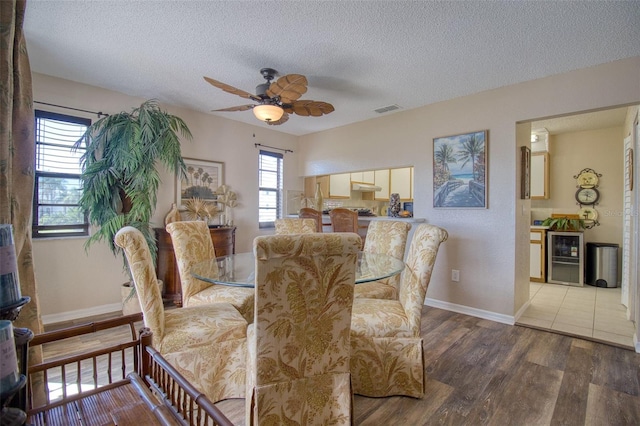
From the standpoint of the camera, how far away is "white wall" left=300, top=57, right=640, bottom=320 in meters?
2.68

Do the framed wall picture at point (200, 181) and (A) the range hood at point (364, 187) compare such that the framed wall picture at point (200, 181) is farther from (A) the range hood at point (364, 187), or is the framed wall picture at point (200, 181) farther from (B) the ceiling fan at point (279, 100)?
(A) the range hood at point (364, 187)

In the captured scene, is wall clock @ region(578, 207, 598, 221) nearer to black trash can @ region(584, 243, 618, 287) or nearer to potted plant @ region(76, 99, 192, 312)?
black trash can @ region(584, 243, 618, 287)

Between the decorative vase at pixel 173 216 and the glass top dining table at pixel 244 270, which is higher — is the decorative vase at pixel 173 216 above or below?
above

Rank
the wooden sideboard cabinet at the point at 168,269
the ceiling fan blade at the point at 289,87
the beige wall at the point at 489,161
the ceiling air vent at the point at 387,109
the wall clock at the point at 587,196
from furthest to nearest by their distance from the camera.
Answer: the wall clock at the point at 587,196
the ceiling air vent at the point at 387,109
the wooden sideboard cabinet at the point at 168,269
the beige wall at the point at 489,161
the ceiling fan blade at the point at 289,87

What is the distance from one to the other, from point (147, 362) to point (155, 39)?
2.28 metres

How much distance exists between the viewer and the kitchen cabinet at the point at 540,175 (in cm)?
513

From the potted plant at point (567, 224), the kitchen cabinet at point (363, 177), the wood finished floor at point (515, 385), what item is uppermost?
the kitchen cabinet at point (363, 177)

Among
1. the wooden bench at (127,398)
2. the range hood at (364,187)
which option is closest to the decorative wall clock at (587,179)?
the range hood at (364,187)

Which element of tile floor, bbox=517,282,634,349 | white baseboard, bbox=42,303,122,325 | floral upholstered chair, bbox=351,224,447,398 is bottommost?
tile floor, bbox=517,282,634,349

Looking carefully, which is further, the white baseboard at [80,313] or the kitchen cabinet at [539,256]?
the kitchen cabinet at [539,256]

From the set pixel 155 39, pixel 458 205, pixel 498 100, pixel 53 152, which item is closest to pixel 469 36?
pixel 498 100

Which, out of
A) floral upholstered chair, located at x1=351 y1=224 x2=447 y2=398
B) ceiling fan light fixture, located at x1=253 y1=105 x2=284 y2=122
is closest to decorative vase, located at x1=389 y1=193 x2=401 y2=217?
ceiling fan light fixture, located at x1=253 y1=105 x2=284 y2=122

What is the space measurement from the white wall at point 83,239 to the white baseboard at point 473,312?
265cm

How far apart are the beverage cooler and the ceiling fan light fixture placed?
4710 mm
